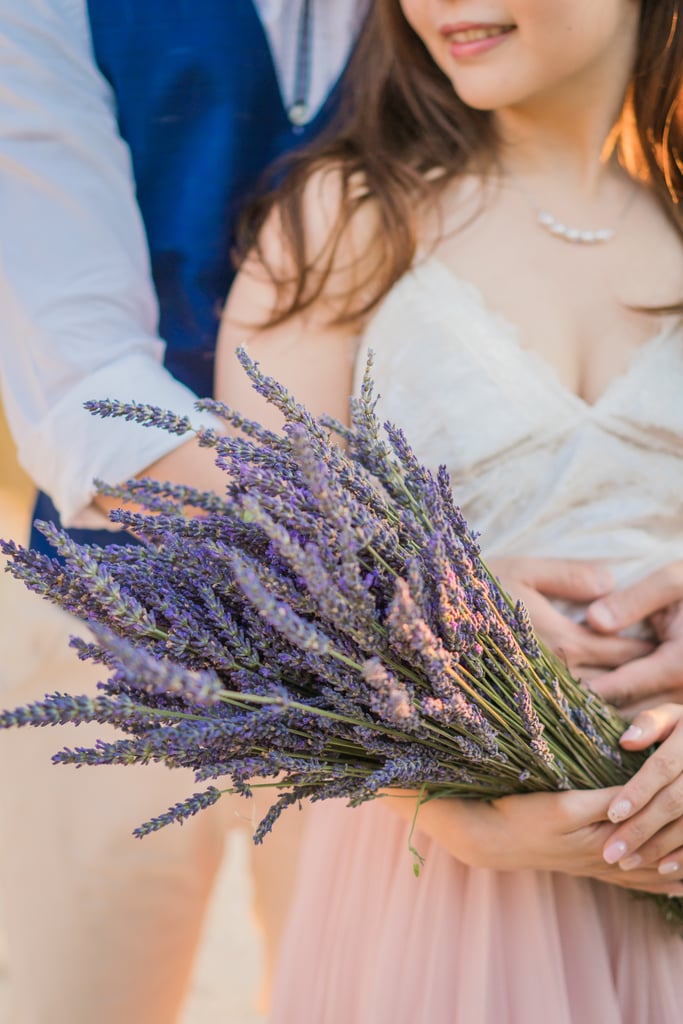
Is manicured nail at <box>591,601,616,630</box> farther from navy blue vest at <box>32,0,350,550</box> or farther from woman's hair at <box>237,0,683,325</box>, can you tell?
navy blue vest at <box>32,0,350,550</box>

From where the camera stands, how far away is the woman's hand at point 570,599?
128cm

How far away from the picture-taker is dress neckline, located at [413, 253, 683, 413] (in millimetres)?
1427

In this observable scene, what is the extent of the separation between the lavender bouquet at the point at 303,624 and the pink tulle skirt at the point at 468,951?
0.39 meters

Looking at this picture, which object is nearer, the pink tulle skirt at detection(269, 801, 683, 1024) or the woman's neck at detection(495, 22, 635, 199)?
the pink tulle skirt at detection(269, 801, 683, 1024)

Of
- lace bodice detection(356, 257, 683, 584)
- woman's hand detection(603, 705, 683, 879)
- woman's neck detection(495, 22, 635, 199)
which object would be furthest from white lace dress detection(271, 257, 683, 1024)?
woman's neck detection(495, 22, 635, 199)

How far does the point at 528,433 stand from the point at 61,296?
2.52 ft

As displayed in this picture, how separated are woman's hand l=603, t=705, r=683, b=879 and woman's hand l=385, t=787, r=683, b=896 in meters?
0.02

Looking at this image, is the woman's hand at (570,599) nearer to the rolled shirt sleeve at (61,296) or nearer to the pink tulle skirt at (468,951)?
the pink tulle skirt at (468,951)

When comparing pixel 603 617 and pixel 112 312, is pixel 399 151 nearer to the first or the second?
pixel 112 312

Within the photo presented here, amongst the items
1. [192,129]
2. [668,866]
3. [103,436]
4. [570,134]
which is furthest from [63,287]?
[668,866]

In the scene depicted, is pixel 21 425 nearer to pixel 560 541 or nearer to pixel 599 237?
pixel 560 541

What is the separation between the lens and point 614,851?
106cm

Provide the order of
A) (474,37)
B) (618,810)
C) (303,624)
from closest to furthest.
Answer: (303,624) → (618,810) → (474,37)

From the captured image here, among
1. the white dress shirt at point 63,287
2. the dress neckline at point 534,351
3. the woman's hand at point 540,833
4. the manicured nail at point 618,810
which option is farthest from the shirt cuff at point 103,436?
the manicured nail at point 618,810
